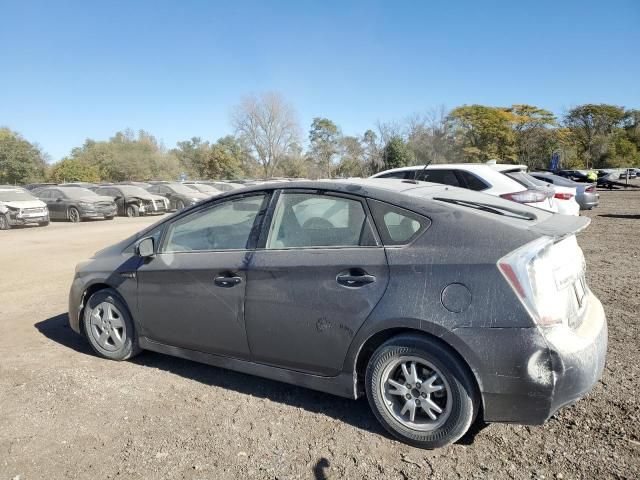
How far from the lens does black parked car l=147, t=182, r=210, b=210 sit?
24875 mm

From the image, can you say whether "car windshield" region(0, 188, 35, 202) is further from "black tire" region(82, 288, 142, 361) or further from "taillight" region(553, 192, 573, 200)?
"taillight" region(553, 192, 573, 200)

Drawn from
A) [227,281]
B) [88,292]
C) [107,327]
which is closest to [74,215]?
[88,292]

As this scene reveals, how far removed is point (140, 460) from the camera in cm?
276

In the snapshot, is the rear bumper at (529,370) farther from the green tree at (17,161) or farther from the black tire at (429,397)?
the green tree at (17,161)

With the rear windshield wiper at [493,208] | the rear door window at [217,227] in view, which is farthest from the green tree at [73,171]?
the rear windshield wiper at [493,208]

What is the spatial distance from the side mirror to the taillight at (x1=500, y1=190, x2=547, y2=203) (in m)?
5.30

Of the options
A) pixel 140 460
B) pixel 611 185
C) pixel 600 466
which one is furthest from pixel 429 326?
pixel 611 185

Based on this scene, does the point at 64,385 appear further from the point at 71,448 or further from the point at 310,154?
the point at 310,154

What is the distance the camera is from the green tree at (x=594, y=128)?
63.3m

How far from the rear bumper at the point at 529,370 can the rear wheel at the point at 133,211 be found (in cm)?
2289

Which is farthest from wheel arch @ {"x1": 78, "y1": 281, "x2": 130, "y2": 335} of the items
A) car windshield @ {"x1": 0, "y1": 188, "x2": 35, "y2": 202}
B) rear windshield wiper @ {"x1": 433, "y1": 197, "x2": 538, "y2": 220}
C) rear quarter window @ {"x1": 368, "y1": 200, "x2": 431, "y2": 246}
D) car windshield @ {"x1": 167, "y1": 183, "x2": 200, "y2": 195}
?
car windshield @ {"x1": 167, "y1": 183, "x2": 200, "y2": 195}

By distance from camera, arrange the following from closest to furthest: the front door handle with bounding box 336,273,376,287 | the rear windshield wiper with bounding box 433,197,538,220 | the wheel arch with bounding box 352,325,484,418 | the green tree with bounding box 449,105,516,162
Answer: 1. the wheel arch with bounding box 352,325,484,418
2. the front door handle with bounding box 336,273,376,287
3. the rear windshield wiper with bounding box 433,197,538,220
4. the green tree with bounding box 449,105,516,162

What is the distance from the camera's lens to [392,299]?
277cm

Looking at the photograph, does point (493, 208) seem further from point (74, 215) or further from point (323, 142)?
point (323, 142)
